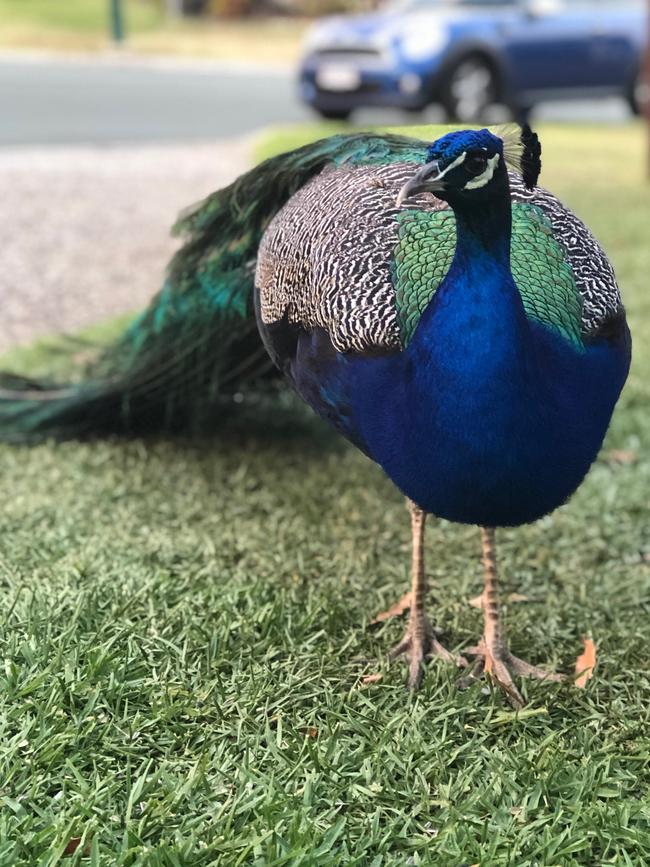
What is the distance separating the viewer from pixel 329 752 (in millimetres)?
2199

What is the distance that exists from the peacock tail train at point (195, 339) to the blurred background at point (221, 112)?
1.23m

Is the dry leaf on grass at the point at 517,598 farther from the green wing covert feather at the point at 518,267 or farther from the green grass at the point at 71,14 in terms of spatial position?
the green grass at the point at 71,14

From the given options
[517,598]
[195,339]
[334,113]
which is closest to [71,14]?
[334,113]

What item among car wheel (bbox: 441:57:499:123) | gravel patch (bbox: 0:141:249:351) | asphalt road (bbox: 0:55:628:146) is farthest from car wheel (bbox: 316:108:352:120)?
gravel patch (bbox: 0:141:249:351)

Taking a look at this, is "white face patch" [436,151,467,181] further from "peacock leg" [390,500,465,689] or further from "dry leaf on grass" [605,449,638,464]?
"dry leaf on grass" [605,449,638,464]

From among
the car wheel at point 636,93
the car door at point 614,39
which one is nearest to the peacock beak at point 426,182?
the car door at point 614,39

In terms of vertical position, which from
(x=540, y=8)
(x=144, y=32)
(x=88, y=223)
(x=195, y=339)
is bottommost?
(x=144, y=32)

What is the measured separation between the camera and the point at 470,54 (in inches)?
404

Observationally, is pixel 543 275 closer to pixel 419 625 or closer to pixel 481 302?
pixel 481 302

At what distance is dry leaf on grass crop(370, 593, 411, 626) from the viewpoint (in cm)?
278

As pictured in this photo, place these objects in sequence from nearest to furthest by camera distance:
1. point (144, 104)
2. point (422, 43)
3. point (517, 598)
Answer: point (517, 598), point (422, 43), point (144, 104)

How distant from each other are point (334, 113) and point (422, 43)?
3.86ft

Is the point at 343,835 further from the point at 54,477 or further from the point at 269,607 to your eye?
the point at 54,477

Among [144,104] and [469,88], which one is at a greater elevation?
[469,88]
